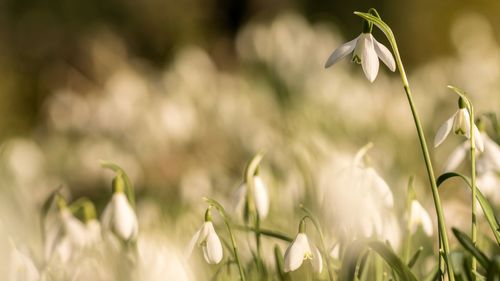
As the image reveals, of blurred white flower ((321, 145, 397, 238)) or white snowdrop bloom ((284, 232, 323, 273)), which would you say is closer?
white snowdrop bloom ((284, 232, 323, 273))

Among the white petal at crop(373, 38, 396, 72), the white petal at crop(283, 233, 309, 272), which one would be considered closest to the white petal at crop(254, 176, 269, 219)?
the white petal at crop(283, 233, 309, 272)

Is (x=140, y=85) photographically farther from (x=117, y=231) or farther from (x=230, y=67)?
(x=117, y=231)

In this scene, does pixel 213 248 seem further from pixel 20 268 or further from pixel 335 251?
pixel 20 268

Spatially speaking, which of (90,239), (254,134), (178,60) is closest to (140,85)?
(178,60)

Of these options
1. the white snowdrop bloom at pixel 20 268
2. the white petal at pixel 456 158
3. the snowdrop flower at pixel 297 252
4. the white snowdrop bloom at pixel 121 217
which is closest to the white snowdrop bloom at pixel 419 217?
the white petal at pixel 456 158

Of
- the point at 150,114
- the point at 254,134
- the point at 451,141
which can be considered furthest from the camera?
the point at 150,114

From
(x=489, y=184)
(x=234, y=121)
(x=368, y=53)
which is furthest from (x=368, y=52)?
(x=234, y=121)

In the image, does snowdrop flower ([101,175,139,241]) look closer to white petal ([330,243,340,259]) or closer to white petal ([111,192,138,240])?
white petal ([111,192,138,240])
